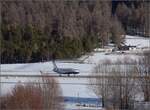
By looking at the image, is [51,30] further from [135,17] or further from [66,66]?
[135,17]

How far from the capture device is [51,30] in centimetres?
1225

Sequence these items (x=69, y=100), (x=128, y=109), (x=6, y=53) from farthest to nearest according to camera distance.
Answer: (x=6, y=53) → (x=69, y=100) → (x=128, y=109)

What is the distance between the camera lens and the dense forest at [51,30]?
10.9m

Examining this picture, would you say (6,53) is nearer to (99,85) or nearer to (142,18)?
(99,85)

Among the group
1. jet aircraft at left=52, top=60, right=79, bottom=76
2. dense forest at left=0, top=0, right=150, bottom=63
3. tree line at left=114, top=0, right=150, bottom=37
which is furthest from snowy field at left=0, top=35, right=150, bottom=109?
tree line at left=114, top=0, right=150, bottom=37

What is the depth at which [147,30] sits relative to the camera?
15781 mm

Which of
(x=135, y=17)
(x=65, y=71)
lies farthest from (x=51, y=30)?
(x=135, y=17)

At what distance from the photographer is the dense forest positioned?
1085 cm

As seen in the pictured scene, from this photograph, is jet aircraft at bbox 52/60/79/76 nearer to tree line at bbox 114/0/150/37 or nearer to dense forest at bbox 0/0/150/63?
dense forest at bbox 0/0/150/63

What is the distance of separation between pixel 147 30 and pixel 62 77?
7.74m

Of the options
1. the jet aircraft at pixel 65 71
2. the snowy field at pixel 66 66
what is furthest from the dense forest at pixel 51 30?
the jet aircraft at pixel 65 71

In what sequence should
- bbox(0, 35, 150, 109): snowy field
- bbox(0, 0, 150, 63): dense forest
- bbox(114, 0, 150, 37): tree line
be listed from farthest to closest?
1. bbox(114, 0, 150, 37): tree line
2. bbox(0, 0, 150, 63): dense forest
3. bbox(0, 35, 150, 109): snowy field

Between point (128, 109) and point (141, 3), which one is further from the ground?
point (141, 3)

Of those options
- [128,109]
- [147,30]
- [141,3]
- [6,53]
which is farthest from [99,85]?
[141,3]
